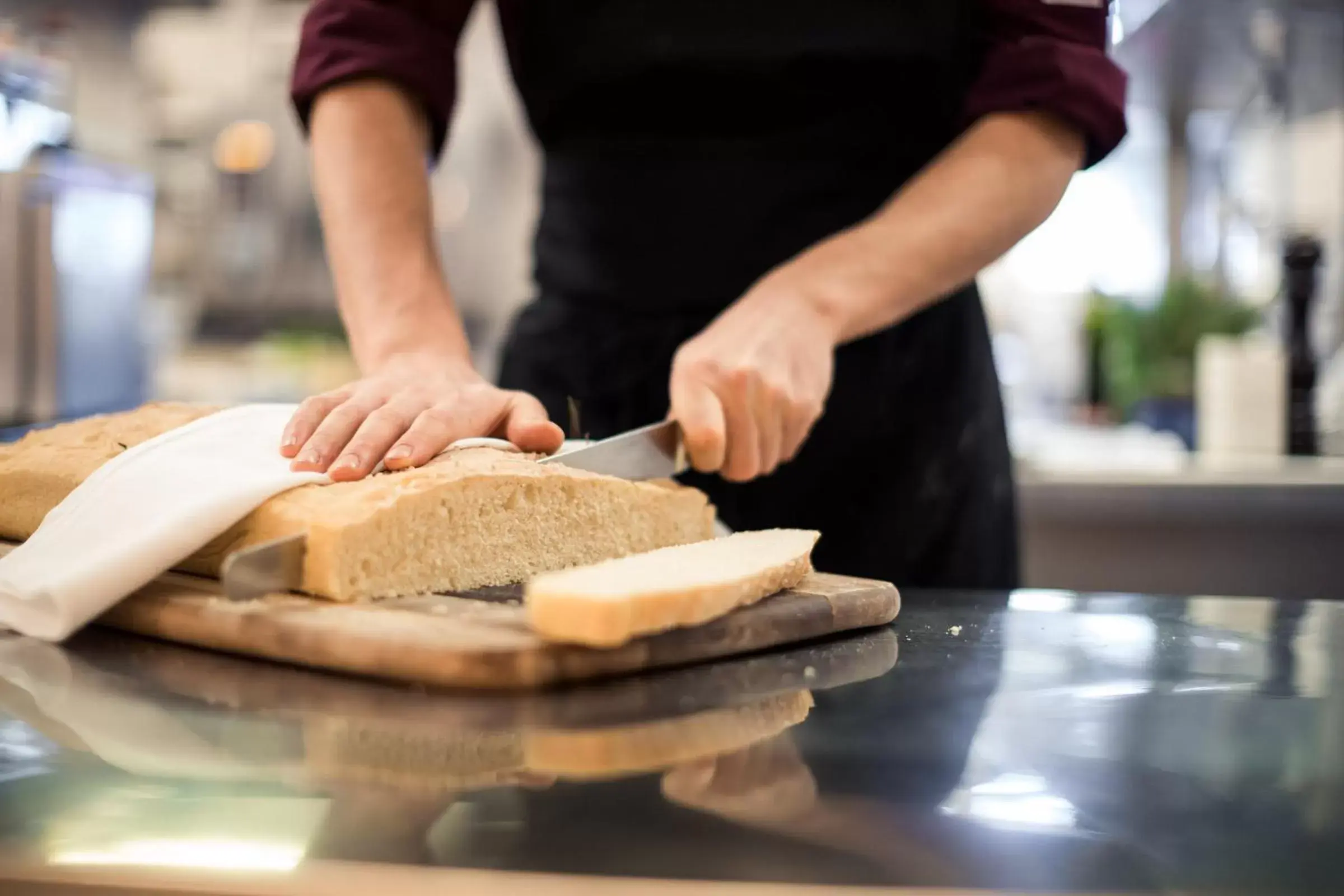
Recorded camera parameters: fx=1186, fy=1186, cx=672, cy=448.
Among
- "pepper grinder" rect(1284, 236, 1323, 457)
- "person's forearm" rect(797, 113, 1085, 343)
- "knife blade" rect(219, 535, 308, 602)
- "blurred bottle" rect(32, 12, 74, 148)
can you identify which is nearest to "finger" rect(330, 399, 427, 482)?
"knife blade" rect(219, 535, 308, 602)

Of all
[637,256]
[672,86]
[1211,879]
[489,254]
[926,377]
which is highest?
[489,254]

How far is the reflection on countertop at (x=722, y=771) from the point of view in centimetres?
36

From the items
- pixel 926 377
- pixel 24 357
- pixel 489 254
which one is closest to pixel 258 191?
pixel 489 254

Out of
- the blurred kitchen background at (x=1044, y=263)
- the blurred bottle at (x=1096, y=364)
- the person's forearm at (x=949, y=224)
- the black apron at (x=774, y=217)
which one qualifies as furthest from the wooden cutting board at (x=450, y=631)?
the blurred bottle at (x=1096, y=364)

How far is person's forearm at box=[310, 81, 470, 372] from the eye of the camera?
1104 mm

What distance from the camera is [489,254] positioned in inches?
184

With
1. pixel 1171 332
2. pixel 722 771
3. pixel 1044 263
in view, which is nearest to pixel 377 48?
pixel 722 771

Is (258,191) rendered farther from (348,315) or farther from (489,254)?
(348,315)

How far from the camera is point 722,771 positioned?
45 centimetres

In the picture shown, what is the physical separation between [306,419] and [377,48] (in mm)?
585

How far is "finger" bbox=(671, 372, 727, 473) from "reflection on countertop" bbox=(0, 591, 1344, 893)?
0.28 m

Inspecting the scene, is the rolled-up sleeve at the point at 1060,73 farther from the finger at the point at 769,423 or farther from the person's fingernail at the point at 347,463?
the person's fingernail at the point at 347,463

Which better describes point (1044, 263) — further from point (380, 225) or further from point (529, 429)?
point (529, 429)

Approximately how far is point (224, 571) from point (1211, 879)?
48 centimetres
